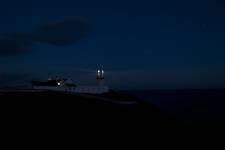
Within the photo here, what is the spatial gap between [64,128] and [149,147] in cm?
595

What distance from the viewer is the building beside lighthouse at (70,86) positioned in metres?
55.2

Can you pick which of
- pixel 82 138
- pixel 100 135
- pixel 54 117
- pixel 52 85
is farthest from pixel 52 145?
pixel 52 85

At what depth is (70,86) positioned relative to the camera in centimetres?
5728

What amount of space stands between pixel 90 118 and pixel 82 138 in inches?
295

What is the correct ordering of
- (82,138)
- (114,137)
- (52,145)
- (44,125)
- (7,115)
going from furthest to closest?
(7,115)
(44,125)
(114,137)
(82,138)
(52,145)

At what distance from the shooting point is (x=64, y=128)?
19.2 m

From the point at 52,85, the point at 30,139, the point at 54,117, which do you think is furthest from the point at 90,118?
the point at 52,85

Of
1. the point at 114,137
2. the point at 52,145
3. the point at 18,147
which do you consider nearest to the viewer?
the point at 18,147

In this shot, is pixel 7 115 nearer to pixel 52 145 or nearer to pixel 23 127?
pixel 23 127

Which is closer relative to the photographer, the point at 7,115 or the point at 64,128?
the point at 64,128

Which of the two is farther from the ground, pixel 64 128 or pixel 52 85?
pixel 52 85

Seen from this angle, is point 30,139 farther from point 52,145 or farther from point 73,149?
point 73,149

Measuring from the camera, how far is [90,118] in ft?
80.0

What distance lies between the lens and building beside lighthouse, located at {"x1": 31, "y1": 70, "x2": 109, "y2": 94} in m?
55.2
